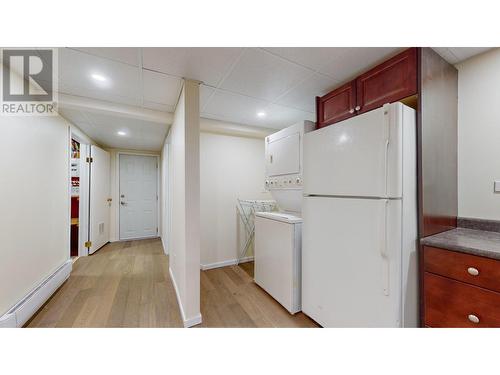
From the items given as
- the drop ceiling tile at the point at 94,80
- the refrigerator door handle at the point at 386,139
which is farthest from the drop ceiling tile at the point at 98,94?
the refrigerator door handle at the point at 386,139

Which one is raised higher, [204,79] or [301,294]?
[204,79]

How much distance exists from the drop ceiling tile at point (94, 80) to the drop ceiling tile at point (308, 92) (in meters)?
1.49

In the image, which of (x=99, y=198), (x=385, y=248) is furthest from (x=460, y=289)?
(x=99, y=198)

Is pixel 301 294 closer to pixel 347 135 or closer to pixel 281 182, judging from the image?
pixel 281 182

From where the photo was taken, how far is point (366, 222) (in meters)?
1.37

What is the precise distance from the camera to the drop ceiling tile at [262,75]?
5.02ft

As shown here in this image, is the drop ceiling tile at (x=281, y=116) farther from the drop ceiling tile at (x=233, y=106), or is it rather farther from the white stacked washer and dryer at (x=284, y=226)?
the white stacked washer and dryer at (x=284, y=226)

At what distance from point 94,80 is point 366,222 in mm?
2610

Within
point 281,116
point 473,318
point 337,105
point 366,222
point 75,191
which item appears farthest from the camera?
point 75,191

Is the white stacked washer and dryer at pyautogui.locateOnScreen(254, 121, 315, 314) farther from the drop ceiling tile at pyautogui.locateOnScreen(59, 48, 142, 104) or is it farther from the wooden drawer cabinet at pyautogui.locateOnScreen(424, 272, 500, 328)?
the drop ceiling tile at pyautogui.locateOnScreen(59, 48, 142, 104)

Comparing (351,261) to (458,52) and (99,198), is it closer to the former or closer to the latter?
(458,52)

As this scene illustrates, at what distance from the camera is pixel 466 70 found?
1577mm
